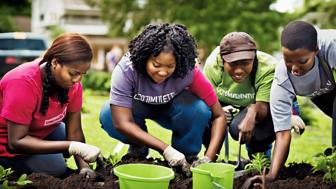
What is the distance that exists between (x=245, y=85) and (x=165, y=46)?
0.81 meters

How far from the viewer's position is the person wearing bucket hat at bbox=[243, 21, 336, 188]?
8.41ft

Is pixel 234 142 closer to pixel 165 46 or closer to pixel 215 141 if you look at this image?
pixel 215 141

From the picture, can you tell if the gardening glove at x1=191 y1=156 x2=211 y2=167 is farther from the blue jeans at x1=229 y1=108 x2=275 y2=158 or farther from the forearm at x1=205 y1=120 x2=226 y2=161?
the blue jeans at x1=229 y1=108 x2=275 y2=158

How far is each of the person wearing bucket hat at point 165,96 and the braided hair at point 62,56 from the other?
1.01ft

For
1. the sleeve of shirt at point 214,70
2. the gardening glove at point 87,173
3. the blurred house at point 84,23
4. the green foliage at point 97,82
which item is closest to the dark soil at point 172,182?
the gardening glove at point 87,173

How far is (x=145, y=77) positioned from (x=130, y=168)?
28.9 inches

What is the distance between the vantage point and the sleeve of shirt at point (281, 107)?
2788 millimetres

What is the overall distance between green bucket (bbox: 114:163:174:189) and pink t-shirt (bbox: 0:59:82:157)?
65cm

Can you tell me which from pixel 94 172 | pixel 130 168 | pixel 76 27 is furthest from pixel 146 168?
pixel 76 27

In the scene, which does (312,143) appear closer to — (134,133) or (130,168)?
(134,133)

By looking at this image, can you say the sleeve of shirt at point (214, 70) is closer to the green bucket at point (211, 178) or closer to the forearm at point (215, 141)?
the forearm at point (215, 141)

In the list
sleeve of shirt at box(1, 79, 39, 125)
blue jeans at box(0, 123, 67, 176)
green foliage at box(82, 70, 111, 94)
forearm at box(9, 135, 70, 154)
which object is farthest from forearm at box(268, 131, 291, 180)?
green foliage at box(82, 70, 111, 94)

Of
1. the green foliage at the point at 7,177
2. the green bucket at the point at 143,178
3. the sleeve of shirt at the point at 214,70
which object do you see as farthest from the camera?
the sleeve of shirt at the point at 214,70

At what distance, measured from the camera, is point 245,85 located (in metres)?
3.35
